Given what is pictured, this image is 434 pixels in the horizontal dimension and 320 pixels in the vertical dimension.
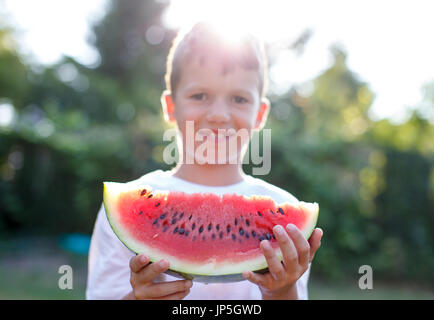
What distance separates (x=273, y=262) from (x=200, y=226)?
447mm

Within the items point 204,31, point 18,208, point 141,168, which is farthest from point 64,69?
point 204,31

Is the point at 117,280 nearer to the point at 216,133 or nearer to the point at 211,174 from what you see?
the point at 211,174

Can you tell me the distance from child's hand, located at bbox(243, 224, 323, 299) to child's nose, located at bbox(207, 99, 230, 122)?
652 millimetres

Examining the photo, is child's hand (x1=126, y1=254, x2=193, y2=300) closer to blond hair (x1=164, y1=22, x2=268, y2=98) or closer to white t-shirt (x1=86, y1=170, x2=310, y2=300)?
white t-shirt (x1=86, y1=170, x2=310, y2=300)

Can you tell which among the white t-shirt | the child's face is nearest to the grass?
the white t-shirt

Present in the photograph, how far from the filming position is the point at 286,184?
703 cm

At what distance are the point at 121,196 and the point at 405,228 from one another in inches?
272

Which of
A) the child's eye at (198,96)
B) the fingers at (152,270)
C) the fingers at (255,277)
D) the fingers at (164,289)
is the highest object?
the child's eye at (198,96)

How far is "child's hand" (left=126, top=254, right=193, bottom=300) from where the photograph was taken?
1341 millimetres

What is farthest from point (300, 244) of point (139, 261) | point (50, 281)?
point (50, 281)

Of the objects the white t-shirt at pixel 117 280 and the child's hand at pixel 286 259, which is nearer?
the child's hand at pixel 286 259

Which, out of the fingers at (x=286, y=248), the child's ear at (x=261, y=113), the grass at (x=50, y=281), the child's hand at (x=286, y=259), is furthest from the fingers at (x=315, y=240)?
the grass at (x=50, y=281)

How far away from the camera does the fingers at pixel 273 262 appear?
4.28ft

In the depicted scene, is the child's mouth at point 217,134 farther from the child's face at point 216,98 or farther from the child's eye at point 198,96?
the child's eye at point 198,96
